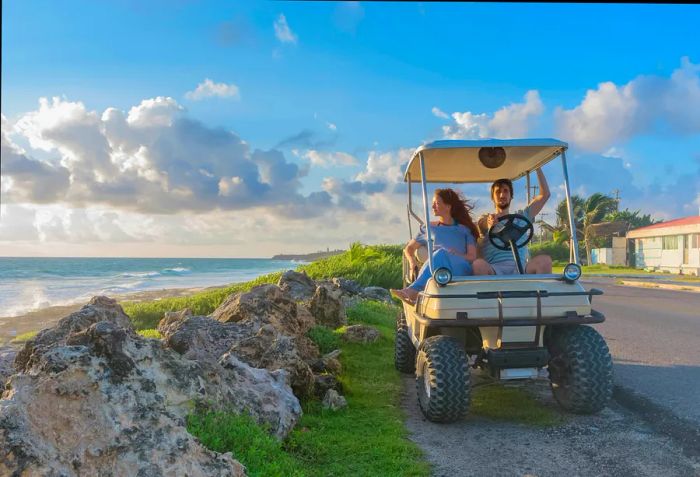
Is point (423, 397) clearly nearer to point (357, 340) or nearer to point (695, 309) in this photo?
point (357, 340)

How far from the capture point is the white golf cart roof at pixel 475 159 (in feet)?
20.6

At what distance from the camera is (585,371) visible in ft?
18.0

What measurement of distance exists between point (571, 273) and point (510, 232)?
2.82 ft

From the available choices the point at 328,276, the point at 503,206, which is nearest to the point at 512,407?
the point at 503,206

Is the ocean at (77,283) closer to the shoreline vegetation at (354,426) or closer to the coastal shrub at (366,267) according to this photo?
the coastal shrub at (366,267)

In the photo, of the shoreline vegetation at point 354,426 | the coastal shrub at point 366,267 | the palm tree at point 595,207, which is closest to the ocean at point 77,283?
the coastal shrub at point 366,267

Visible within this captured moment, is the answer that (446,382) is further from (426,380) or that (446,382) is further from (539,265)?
(539,265)

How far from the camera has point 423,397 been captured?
5.57 metres

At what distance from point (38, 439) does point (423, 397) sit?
3.32 meters

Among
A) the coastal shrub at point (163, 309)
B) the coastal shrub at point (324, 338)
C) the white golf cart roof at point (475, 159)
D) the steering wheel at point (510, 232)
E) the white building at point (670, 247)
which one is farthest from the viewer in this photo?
the white building at point (670, 247)

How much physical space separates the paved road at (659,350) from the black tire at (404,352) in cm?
234

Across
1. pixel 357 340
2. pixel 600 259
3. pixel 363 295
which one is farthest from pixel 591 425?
pixel 600 259

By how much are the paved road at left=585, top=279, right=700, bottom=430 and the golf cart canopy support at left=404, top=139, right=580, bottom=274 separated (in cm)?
173

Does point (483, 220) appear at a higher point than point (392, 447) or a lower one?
higher
